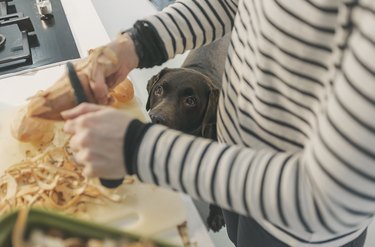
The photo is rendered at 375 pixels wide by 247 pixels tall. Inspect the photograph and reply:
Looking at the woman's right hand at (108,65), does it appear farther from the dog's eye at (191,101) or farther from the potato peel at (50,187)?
the dog's eye at (191,101)

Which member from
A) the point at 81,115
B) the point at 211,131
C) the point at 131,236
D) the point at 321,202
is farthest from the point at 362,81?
the point at 211,131

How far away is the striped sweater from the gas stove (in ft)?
1.90

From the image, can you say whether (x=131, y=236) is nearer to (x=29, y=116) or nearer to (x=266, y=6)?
(x=266, y=6)

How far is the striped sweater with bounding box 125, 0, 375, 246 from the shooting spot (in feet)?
1.29

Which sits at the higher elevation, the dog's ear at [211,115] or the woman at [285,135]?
the woman at [285,135]

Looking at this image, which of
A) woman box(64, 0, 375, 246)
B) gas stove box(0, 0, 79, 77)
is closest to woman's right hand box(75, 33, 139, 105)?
woman box(64, 0, 375, 246)

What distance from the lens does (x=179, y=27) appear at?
2.45 feet

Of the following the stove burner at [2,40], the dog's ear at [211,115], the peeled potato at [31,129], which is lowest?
the dog's ear at [211,115]

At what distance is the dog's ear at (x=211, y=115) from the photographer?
3.99 feet

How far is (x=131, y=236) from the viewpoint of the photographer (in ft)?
1.22

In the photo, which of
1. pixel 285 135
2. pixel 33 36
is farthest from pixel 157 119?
pixel 285 135

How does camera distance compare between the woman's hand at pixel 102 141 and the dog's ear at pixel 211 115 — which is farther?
the dog's ear at pixel 211 115

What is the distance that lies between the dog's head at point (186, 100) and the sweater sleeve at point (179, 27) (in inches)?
16.4

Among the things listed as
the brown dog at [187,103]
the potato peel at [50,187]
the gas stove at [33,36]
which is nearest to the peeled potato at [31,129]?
the potato peel at [50,187]
